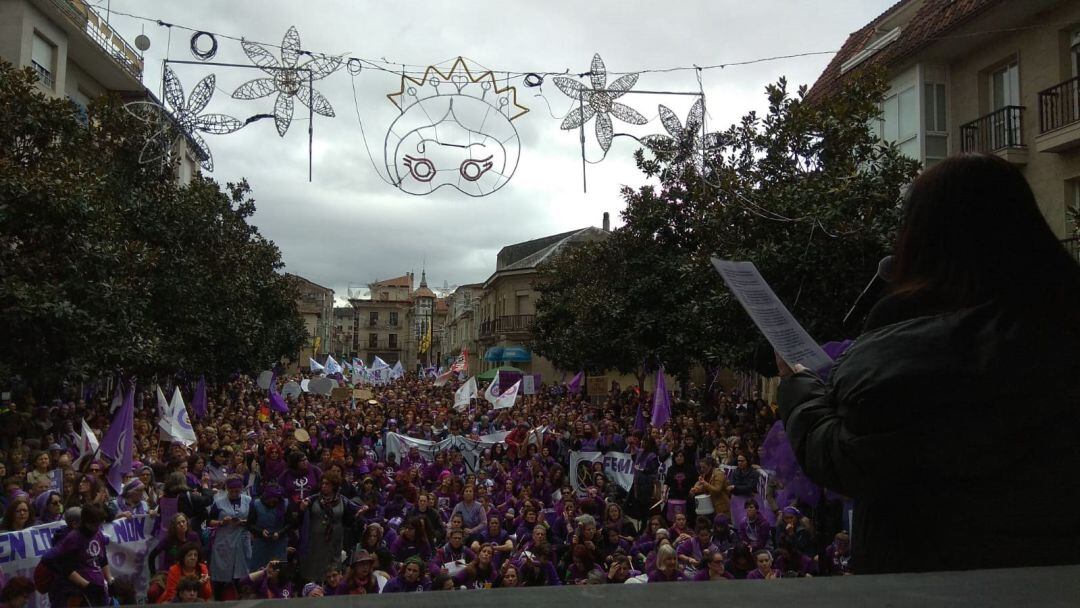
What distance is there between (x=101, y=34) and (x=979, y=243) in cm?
2900

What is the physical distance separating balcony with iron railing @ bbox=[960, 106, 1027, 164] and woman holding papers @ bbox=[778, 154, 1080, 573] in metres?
16.4

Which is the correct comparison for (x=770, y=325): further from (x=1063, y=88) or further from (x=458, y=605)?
(x=1063, y=88)

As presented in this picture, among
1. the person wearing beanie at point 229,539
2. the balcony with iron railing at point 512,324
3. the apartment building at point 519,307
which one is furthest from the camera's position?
the balcony with iron railing at point 512,324

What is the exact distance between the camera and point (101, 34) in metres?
25.7

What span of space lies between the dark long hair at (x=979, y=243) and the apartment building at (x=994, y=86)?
13.7 m

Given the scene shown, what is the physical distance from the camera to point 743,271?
2596 millimetres

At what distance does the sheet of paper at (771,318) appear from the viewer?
7.20ft

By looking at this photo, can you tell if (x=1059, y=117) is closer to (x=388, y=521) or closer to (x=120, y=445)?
(x=388, y=521)

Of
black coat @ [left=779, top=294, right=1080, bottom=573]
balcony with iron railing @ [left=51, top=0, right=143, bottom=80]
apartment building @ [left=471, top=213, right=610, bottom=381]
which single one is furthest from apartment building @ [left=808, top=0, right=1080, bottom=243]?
apartment building @ [left=471, top=213, right=610, bottom=381]

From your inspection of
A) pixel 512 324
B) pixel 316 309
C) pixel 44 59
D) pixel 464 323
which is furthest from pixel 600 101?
pixel 316 309

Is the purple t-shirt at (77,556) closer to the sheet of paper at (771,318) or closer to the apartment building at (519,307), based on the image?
the sheet of paper at (771,318)

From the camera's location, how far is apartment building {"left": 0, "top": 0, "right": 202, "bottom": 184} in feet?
74.4

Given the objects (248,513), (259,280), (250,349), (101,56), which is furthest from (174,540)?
(259,280)

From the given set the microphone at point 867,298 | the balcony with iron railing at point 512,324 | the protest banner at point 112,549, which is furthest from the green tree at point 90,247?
the balcony with iron railing at point 512,324
